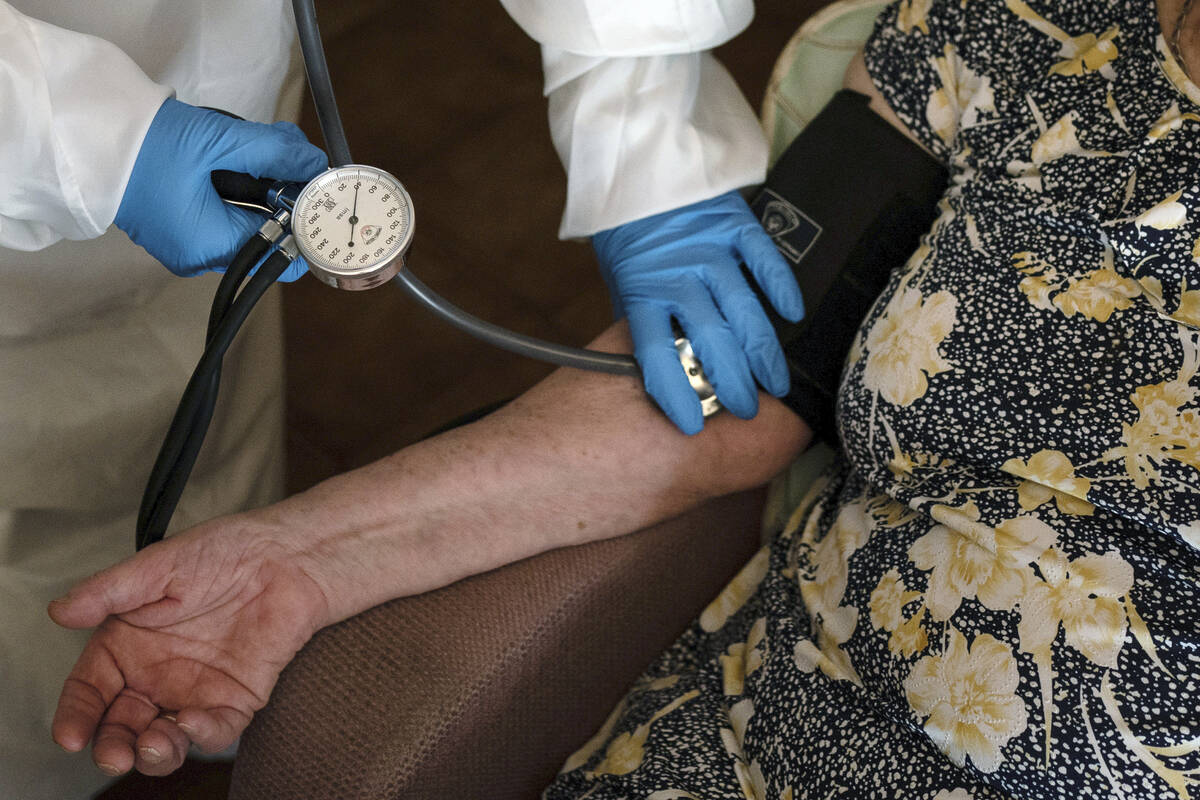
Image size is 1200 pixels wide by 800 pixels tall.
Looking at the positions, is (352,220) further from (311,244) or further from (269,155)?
(269,155)

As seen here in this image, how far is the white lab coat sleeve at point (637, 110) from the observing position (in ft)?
3.11

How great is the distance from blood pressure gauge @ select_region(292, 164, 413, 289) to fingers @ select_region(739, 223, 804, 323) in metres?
0.38

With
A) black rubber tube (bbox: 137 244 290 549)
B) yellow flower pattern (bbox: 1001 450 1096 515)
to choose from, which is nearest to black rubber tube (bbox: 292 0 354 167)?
black rubber tube (bbox: 137 244 290 549)

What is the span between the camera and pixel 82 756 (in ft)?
3.09

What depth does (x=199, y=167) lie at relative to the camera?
0.77 metres

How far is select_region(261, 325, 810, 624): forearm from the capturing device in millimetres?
846

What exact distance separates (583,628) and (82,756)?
1.70 feet

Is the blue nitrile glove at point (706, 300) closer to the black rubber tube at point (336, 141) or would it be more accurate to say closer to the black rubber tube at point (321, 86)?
the black rubber tube at point (336, 141)

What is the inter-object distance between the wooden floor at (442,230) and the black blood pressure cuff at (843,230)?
724mm

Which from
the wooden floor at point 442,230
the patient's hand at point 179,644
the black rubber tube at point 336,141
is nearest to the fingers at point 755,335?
the black rubber tube at point 336,141

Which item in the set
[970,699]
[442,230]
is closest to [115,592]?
[970,699]

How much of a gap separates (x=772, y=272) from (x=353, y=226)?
1.42 feet

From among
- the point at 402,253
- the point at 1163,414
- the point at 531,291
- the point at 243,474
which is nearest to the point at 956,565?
the point at 1163,414

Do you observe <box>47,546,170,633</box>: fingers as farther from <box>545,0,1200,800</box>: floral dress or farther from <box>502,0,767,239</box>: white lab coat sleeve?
<box>502,0,767,239</box>: white lab coat sleeve
